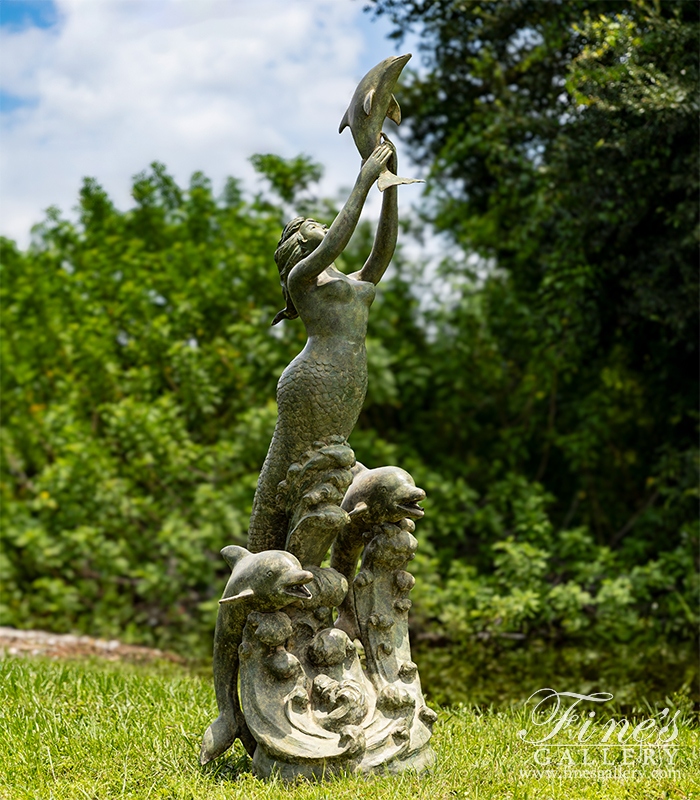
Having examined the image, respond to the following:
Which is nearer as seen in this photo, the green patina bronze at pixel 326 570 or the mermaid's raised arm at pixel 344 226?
the green patina bronze at pixel 326 570

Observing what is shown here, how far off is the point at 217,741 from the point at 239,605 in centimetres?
52

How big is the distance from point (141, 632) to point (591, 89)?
6.37 metres

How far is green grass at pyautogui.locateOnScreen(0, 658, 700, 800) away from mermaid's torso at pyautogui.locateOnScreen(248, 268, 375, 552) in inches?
35.4

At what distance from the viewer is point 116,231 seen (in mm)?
9109

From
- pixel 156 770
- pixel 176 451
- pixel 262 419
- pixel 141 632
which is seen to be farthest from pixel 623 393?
pixel 156 770

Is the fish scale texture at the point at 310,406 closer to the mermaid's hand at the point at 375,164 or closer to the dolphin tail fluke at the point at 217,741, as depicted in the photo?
the mermaid's hand at the point at 375,164

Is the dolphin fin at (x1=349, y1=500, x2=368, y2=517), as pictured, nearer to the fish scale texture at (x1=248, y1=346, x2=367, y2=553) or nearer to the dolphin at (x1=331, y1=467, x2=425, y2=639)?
the dolphin at (x1=331, y1=467, x2=425, y2=639)

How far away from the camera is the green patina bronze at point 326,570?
2898 mm

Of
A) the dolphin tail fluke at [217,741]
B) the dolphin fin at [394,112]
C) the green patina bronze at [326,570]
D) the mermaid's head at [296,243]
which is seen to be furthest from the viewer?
the dolphin fin at [394,112]

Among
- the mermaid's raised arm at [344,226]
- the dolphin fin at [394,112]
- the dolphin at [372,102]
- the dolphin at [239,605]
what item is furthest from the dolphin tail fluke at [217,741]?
the dolphin fin at [394,112]

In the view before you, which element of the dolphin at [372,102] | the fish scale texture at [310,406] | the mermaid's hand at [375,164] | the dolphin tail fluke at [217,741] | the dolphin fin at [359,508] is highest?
the dolphin at [372,102]

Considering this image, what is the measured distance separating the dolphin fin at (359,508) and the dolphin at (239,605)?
31 centimetres

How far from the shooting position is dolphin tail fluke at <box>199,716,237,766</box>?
305 cm

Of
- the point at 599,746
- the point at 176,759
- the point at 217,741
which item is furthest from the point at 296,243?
the point at 599,746
